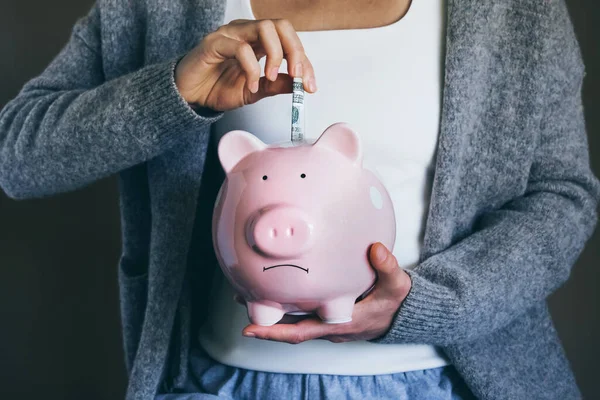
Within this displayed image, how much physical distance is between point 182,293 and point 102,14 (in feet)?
1.11

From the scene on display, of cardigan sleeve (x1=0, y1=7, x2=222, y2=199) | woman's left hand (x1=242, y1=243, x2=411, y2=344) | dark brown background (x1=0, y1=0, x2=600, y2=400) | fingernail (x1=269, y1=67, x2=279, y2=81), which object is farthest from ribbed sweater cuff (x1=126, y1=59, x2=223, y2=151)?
dark brown background (x1=0, y1=0, x2=600, y2=400)

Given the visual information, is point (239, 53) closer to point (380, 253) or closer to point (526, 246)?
point (380, 253)

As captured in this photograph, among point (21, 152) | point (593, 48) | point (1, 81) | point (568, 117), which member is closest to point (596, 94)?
point (593, 48)

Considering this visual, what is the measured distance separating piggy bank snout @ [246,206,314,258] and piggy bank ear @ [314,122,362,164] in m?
0.07

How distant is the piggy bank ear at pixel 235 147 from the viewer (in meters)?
0.64

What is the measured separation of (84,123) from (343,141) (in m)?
0.29

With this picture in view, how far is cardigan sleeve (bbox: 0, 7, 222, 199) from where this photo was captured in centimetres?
73

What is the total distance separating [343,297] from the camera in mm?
625

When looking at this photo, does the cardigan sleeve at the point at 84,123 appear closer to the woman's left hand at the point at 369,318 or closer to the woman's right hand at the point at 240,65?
the woman's right hand at the point at 240,65

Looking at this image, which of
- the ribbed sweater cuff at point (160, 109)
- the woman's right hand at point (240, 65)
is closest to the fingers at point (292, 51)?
the woman's right hand at point (240, 65)

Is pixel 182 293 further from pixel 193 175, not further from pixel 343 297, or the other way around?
pixel 343 297

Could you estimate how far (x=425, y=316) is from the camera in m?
0.70

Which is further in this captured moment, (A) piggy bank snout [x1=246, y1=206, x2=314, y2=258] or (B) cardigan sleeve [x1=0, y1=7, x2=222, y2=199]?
(B) cardigan sleeve [x1=0, y1=7, x2=222, y2=199]

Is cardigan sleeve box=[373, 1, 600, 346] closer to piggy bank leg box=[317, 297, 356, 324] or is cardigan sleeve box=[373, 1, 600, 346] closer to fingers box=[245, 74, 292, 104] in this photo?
piggy bank leg box=[317, 297, 356, 324]
